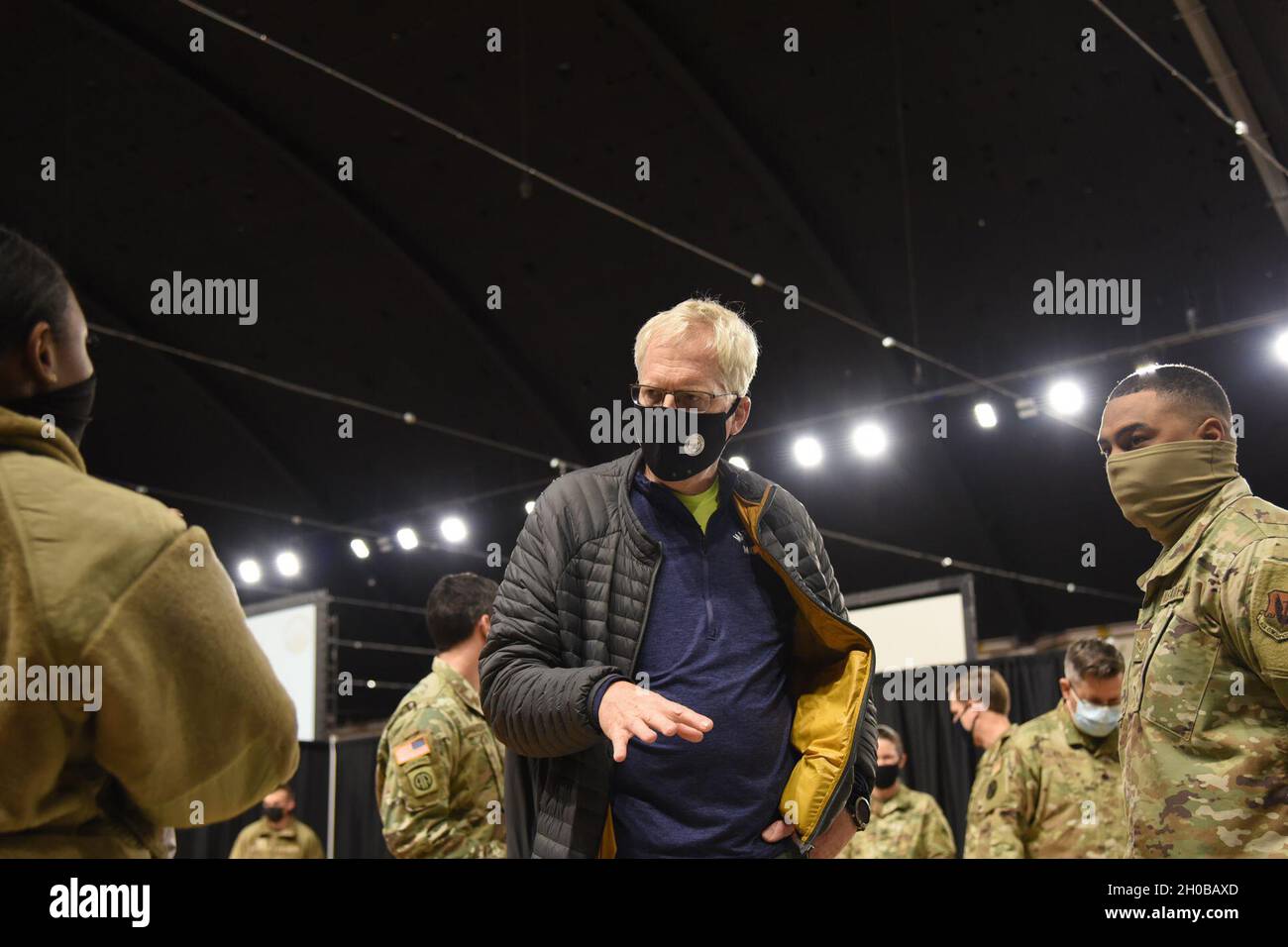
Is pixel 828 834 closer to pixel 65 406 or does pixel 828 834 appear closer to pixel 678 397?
pixel 678 397

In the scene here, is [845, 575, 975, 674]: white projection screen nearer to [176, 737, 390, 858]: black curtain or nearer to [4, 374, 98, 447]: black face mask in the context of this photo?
[176, 737, 390, 858]: black curtain

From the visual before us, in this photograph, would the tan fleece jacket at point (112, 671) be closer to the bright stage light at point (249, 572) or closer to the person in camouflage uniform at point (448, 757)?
the person in camouflage uniform at point (448, 757)

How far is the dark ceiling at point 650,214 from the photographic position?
913cm

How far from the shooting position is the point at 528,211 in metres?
10.5

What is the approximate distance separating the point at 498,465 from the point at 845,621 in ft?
37.3

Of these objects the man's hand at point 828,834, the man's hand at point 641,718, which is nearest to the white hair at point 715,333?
the man's hand at point 641,718

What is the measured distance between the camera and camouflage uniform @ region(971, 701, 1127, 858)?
4.68 metres

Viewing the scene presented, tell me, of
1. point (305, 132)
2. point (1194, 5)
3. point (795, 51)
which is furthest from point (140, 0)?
point (1194, 5)

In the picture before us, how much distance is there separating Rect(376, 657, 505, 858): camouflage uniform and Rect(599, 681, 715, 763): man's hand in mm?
2150

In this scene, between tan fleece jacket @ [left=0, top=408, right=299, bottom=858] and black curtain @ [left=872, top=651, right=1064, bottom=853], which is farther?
black curtain @ [left=872, top=651, right=1064, bottom=853]

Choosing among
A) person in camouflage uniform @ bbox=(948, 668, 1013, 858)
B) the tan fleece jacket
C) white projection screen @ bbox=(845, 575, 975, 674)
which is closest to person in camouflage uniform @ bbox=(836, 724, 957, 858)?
person in camouflage uniform @ bbox=(948, 668, 1013, 858)

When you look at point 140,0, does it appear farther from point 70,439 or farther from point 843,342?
point 70,439

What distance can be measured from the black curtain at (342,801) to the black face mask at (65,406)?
885 cm

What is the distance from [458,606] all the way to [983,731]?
9.96 ft
